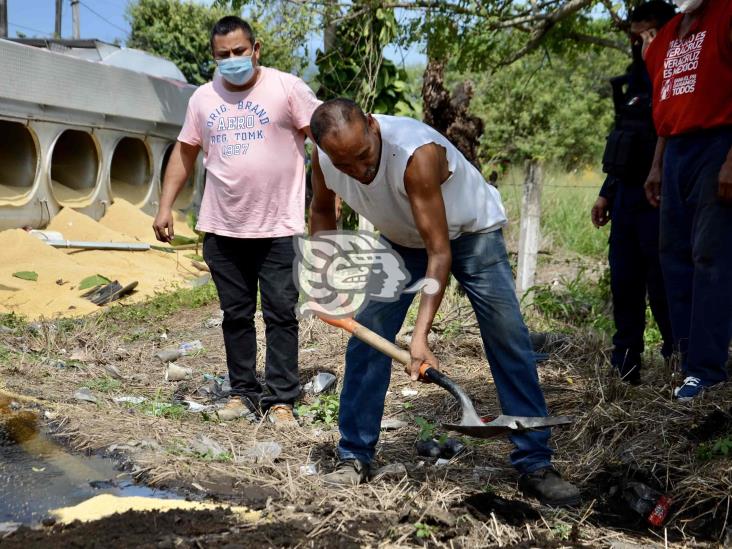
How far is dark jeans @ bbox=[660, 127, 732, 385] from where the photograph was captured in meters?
3.58

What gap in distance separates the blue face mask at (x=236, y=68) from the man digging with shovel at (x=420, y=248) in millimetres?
1091

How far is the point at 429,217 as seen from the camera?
2869 millimetres

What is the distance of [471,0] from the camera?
773 centimetres

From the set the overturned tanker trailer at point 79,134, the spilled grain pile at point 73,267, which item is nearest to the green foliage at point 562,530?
the spilled grain pile at point 73,267

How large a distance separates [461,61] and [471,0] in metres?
0.93

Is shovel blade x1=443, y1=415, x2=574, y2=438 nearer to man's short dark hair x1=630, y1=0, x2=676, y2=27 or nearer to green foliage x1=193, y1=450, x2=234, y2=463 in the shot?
green foliage x1=193, y1=450, x2=234, y2=463

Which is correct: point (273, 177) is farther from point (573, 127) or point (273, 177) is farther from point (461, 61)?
point (573, 127)

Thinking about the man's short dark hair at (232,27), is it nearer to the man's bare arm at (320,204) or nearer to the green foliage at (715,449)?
the man's bare arm at (320,204)

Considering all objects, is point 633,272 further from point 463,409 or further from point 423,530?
point 423,530

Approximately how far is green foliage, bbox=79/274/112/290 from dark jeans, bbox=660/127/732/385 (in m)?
5.75

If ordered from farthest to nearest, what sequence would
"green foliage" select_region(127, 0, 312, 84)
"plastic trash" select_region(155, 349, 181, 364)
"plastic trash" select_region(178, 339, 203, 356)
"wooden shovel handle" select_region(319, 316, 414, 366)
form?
"green foliage" select_region(127, 0, 312, 84) → "plastic trash" select_region(178, 339, 203, 356) → "plastic trash" select_region(155, 349, 181, 364) → "wooden shovel handle" select_region(319, 316, 414, 366)

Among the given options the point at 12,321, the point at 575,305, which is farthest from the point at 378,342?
the point at 12,321

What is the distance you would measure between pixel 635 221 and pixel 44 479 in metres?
3.04

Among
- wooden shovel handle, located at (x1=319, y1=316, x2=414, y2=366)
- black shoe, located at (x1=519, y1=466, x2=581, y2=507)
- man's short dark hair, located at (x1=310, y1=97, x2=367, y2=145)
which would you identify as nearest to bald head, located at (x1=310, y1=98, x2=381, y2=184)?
man's short dark hair, located at (x1=310, y1=97, x2=367, y2=145)
